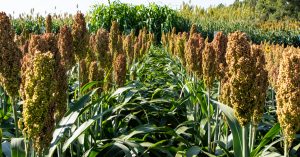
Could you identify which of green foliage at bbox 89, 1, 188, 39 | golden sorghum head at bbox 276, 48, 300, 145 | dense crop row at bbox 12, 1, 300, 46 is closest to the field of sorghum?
golden sorghum head at bbox 276, 48, 300, 145

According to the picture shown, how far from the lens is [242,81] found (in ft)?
7.54

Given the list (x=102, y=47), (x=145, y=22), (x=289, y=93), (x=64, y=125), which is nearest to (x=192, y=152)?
(x=64, y=125)

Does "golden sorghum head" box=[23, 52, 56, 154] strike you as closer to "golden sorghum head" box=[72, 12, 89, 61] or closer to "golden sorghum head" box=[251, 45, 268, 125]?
"golden sorghum head" box=[251, 45, 268, 125]

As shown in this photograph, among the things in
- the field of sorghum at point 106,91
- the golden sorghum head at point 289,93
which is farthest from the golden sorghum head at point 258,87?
the golden sorghum head at point 289,93

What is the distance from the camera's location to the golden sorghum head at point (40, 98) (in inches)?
71.7

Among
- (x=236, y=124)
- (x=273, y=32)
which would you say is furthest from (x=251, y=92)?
(x=273, y=32)

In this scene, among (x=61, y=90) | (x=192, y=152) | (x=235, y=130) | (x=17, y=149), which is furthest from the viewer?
(x=192, y=152)

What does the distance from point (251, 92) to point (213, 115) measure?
204 centimetres

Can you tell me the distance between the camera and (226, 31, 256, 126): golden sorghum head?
7.52 feet

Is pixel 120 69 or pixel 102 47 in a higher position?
pixel 102 47

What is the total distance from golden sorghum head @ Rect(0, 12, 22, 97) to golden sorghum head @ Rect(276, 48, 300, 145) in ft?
5.25

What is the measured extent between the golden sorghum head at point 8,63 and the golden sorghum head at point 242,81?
1335 mm

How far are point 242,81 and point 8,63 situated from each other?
145cm

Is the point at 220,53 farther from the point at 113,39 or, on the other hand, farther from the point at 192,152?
the point at 113,39
